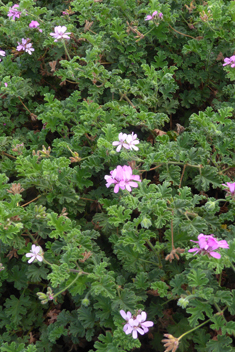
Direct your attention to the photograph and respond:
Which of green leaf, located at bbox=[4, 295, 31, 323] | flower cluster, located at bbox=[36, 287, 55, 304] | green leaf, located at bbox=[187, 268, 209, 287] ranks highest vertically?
flower cluster, located at bbox=[36, 287, 55, 304]

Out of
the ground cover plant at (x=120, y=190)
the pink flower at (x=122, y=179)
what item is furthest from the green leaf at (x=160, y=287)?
the pink flower at (x=122, y=179)

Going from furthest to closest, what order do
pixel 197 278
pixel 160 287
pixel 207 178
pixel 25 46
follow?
1. pixel 25 46
2. pixel 207 178
3. pixel 160 287
4. pixel 197 278

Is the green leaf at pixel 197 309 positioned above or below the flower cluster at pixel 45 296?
below

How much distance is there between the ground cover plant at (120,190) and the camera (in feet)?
6.81

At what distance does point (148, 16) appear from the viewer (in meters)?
3.22

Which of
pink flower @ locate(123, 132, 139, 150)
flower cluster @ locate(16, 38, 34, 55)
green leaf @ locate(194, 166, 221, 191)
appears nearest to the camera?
pink flower @ locate(123, 132, 139, 150)

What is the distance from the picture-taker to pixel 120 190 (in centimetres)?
253

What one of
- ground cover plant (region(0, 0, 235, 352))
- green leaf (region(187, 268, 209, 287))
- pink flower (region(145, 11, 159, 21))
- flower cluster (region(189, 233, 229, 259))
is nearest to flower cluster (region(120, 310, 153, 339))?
ground cover plant (region(0, 0, 235, 352))

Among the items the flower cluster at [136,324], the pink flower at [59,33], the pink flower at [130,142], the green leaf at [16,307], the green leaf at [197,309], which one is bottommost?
the green leaf at [16,307]

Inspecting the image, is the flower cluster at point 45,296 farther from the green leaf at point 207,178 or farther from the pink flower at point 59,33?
the pink flower at point 59,33

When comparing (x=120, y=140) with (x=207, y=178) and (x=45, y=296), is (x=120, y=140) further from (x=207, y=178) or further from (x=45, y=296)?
(x=45, y=296)

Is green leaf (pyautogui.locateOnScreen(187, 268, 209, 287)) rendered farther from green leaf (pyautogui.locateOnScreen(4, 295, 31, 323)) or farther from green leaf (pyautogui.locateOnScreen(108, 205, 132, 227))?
green leaf (pyautogui.locateOnScreen(4, 295, 31, 323))

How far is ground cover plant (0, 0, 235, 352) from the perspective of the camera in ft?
6.81

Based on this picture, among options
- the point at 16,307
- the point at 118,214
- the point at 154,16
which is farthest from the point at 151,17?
the point at 16,307
